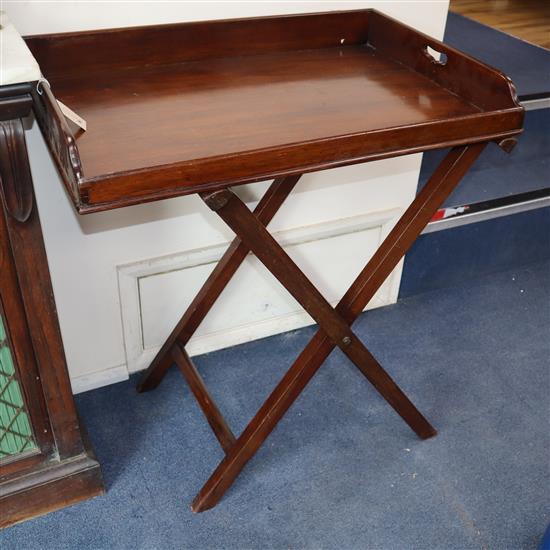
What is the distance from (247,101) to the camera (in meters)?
1.40

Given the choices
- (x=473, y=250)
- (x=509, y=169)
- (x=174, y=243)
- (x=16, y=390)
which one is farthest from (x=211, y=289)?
(x=509, y=169)

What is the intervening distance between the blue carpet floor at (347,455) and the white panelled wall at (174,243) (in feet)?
0.38

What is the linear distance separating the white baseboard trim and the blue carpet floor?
0.02 meters

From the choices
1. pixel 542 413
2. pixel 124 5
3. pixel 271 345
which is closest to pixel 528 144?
pixel 542 413

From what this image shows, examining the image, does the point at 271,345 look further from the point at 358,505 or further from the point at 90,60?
the point at 90,60

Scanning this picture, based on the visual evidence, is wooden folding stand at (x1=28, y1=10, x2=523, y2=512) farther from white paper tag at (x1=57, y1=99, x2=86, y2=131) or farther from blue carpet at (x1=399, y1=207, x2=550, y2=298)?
blue carpet at (x1=399, y1=207, x2=550, y2=298)

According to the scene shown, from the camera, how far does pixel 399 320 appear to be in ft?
7.76

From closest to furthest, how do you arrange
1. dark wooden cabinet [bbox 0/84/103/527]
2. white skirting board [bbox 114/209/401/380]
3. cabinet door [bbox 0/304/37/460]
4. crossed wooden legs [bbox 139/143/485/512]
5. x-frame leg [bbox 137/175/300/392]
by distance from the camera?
dark wooden cabinet [bbox 0/84/103/527], crossed wooden legs [bbox 139/143/485/512], cabinet door [bbox 0/304/37/460], x-frame leg [bbox 137/175/300/392], white skirting board [bbox 114/209/401/380]

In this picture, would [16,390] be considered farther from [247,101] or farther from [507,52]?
[507,52]

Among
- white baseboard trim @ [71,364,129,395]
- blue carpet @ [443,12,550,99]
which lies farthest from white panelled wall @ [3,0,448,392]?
blue carpet @ [443,12,550,99]

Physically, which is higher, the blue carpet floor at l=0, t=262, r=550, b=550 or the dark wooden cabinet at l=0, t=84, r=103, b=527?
the dark wooden cabinet at l=0, t=84, r=103, b=527

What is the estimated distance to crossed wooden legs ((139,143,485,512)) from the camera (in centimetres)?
139

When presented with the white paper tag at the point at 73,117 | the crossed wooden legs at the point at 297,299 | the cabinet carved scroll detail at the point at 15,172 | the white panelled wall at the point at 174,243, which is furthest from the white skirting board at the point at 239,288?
the white paper tag at the point at 73,117

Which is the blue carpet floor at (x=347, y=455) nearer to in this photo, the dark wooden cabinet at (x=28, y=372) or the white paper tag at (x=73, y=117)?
the dark wooden cabinet at (x=28, y=372)
